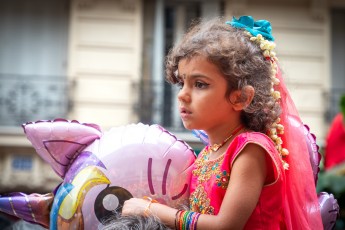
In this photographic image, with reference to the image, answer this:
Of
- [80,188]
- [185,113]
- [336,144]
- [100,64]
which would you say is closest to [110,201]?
[80,188]

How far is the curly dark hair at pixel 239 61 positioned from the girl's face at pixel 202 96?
0.02m

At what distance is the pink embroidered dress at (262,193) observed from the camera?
2.09 m

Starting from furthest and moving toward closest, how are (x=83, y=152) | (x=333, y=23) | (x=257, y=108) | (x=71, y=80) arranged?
(x=333, y=23)
(x=71, y=80)
(x=83, y=152)
(x=257, y=108)

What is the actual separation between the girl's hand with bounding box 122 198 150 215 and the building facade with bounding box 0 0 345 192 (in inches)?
313

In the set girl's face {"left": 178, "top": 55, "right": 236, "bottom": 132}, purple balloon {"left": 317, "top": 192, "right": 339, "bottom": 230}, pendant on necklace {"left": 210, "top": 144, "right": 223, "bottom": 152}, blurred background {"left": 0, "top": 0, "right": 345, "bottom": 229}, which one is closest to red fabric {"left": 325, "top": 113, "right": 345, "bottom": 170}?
blurred background {"left": 0, "top": 0, "right": 345, "bottom": 229}

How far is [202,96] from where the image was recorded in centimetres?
214

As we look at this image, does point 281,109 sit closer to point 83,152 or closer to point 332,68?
point 83,152

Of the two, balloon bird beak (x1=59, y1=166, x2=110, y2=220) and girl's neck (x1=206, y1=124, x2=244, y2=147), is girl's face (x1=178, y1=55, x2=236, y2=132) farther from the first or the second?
balloon bird beak (x1=59, y1=166, x2=110, y2=220)

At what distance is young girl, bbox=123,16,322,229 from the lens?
6.76 ft

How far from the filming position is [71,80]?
10164mm

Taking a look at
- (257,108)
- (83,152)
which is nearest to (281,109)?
(257,108)

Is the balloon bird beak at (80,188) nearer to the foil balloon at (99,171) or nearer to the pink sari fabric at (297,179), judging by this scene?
the foil balloon at (99,171)

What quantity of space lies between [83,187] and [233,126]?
52 cm

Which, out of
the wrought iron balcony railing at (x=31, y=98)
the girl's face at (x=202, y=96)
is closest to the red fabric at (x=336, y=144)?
the girl's face at (x=202, y=96)
